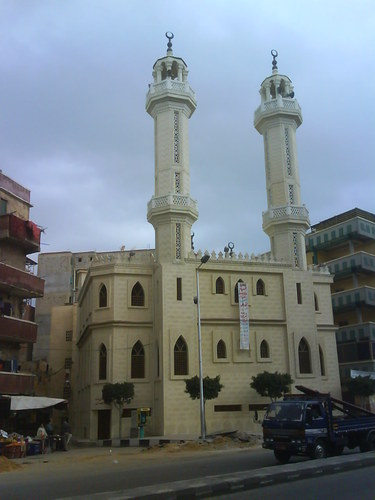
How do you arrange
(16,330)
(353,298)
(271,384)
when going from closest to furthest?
(16,330) → (271,384) → (353,298)

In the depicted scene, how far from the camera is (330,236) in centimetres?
4656

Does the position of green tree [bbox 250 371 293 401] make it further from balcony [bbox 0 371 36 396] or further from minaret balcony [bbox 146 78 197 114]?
minaret balcony [bbox 146 78 197 114]

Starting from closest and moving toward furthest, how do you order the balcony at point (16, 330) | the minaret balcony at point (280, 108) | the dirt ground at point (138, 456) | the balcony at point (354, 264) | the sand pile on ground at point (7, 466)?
the sand pile on ground at point (7, 466) → the dirt ground at point (138, 456) → the balcony at point (16, 330) → the minaret balcony at point (280, 108) → the balcony at point (354, 264)

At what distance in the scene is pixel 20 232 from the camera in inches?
1195

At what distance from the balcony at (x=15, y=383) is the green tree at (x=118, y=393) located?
4.10 m

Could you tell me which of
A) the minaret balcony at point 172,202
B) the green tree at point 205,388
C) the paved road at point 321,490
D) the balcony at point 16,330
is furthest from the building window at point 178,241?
the paved road at point 321,490

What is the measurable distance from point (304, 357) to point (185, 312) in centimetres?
844

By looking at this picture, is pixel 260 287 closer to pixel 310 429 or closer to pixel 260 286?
pixel 260 286

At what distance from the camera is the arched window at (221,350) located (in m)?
32.2

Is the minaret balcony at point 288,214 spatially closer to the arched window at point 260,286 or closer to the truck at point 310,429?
the arched window at point 260,286

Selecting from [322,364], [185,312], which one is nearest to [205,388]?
[185,312]

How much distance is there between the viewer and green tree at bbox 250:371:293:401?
30.2 m

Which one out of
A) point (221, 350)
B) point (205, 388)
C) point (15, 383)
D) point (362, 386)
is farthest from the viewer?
point (362, 386)

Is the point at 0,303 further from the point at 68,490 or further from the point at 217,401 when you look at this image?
the point at 68,490
